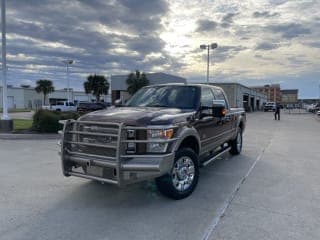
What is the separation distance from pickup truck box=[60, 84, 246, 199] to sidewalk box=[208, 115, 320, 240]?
40.2 inches

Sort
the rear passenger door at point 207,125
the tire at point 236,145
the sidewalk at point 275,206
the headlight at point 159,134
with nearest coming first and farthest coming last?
1. the sidewalk at point 275,206
2. the headlight at point 159,134
3. the rear passenger door at point 207,125
4. the tire at point 236,145

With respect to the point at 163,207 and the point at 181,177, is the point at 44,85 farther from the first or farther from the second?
the point at 163,207

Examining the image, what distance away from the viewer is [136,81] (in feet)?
140

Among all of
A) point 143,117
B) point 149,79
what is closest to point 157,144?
point 143,117

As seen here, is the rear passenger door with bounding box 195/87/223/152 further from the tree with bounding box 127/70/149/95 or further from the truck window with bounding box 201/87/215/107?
the tree with bounding box 127/70/149/95

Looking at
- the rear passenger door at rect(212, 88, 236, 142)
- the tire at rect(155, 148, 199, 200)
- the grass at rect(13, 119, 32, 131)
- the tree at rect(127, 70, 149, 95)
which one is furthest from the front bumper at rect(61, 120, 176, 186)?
the tree at rect(127, 70, 149, 95)

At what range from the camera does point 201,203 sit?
445 cm

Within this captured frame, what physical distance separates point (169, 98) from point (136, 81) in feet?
123

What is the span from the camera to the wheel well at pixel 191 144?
4.73 m

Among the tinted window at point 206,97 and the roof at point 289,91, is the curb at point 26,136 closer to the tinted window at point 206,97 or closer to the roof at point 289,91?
the tinted window at point 206,97

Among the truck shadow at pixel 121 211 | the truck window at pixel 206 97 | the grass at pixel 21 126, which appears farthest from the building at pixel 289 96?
the truck shadow at pixel 121 211

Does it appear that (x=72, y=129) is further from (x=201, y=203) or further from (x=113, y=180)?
(x=201, y=203)

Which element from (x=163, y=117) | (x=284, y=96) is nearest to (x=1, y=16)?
(x=163, y=117)

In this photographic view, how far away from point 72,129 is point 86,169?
0.73 m
